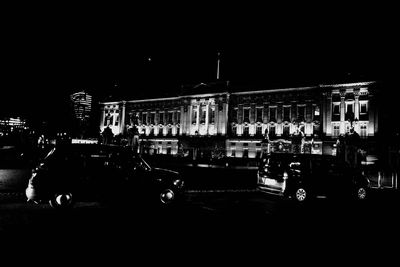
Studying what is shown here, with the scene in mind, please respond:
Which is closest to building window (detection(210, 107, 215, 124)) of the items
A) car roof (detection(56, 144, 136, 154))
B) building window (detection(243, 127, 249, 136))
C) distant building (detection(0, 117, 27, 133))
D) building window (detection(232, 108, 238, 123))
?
building window (detection(232, 108, 238, 123))

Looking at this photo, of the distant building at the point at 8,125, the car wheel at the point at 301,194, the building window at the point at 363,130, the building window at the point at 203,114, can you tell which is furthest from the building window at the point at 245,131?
the car wheel at the point at 301,194

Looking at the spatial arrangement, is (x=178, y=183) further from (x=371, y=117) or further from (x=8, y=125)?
(x=8, y=125)

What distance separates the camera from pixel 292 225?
26.4ft

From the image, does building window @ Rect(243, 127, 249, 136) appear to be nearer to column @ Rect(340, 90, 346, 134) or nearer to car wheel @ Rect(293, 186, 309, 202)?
column @ Rect(340, 90, 346, 134)

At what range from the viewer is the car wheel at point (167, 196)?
9.54m

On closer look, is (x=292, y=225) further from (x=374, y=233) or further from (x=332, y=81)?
(x=332, y=81)

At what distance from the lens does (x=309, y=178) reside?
40.8ft

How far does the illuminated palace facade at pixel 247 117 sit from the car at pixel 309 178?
124 feet

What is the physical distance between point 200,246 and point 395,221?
5.77 metres

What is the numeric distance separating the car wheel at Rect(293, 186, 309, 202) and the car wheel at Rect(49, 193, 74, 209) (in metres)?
7.20

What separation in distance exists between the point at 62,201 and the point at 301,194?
298 inches

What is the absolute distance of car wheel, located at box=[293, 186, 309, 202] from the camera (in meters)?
12.3

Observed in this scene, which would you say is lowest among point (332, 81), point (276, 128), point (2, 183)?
point (2, 183)

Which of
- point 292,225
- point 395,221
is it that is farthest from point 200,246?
point 395,221
